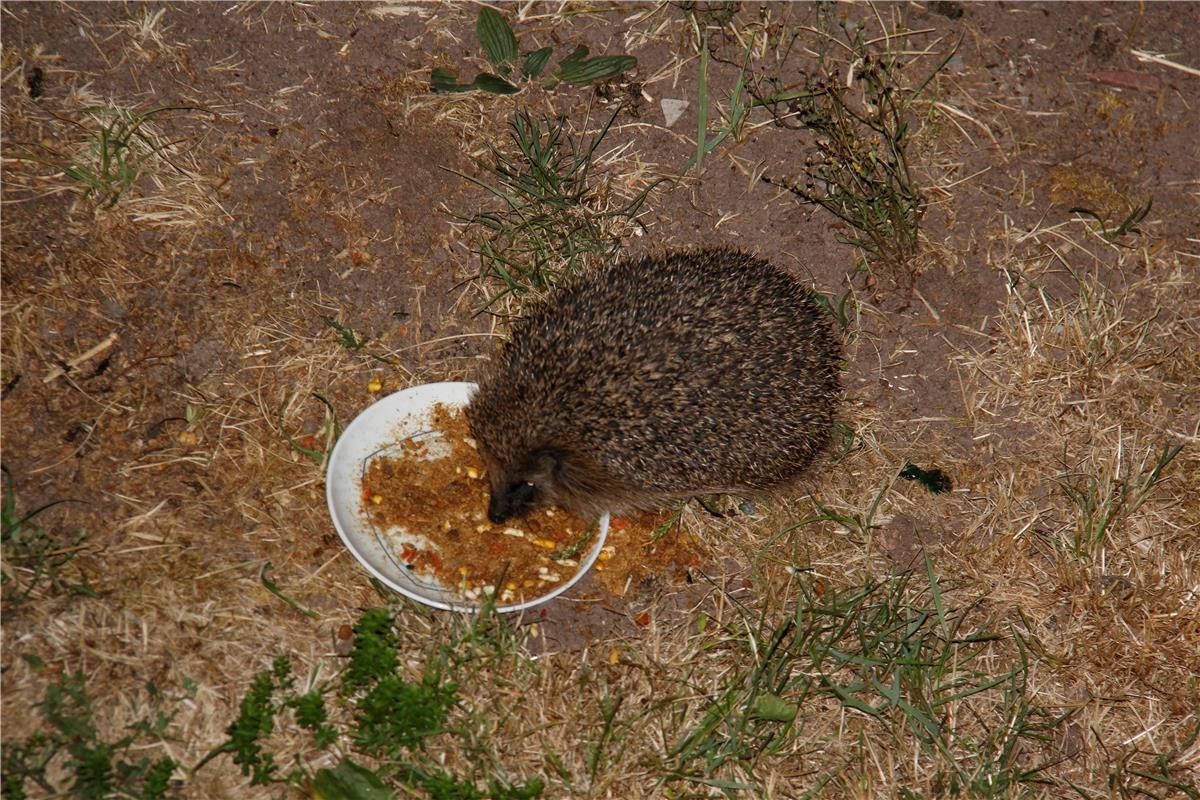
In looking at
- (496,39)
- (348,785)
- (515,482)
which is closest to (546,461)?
(515,482)

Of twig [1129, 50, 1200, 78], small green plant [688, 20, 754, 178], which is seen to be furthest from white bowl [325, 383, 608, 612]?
twig [1129, 50, 1200, 78]

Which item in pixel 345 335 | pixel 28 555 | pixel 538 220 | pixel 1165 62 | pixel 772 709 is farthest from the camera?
pixel 1165 62

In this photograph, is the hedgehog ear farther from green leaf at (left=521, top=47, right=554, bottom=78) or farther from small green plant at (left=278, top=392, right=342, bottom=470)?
green leaf at (left=521, top=47, right=554, bottom=78)

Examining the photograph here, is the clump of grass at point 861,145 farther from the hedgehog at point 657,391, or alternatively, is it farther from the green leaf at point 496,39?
the green leaf at point 496,39

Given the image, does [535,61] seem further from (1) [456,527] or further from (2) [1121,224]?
(2) [1121,224]

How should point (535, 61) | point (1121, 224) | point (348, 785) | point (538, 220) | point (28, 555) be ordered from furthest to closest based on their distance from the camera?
point (1121, 224) < point (535, 61) < point (538, 220) < point (28, 555) < point (348, 785)
